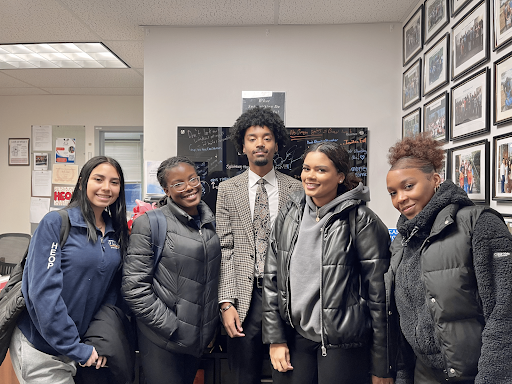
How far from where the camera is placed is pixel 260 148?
1.89 metres

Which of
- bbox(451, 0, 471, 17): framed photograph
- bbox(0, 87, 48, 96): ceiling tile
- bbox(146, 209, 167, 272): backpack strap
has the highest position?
bbox(0, 87, 48, 96): ceiling tile

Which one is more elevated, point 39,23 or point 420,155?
point 39,23

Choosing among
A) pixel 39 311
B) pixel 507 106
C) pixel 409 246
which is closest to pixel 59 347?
pixel 39 311

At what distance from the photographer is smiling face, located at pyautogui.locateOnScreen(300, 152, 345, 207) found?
57.5 inches

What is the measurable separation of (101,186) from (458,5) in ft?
6.85

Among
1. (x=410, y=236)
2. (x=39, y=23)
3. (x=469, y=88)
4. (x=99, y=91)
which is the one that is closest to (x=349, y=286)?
(x=410, y=236)

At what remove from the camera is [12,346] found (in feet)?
4.83

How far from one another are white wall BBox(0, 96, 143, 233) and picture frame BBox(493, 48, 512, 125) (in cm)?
423

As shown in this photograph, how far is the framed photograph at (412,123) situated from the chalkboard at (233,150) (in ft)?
0.96

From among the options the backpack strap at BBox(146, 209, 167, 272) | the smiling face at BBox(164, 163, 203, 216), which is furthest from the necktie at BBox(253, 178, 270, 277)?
the backpack strap at BBox(146, 209, 167, 272)

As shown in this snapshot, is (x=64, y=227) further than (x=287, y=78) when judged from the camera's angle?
No

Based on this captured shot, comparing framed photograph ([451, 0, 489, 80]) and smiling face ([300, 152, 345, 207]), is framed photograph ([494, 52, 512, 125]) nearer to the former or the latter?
framed photograph ([451, 0, 489, 80])

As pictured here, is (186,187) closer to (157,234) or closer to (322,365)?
(157,234)

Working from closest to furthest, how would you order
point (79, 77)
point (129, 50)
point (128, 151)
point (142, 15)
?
1. point (142, 15)
2. point (129, 50)
3. point (79, 77)
4. point (128, 151)
